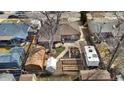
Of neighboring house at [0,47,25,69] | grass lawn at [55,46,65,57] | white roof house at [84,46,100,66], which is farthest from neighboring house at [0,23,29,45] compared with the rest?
white roof house at [84,46,100,66]

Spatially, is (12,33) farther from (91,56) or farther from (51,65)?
(91,56)

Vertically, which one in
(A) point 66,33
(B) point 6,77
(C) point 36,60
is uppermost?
(A) point 66,33

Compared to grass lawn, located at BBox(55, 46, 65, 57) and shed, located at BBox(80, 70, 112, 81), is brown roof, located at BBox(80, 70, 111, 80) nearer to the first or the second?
shed, located at BBox(80, 70, 112, 81)

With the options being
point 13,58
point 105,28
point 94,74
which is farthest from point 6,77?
point 105,28

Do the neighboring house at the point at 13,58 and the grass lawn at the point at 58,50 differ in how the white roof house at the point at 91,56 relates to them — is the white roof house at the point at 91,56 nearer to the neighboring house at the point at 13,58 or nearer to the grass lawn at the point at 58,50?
the grass lawn at the point at 58,50

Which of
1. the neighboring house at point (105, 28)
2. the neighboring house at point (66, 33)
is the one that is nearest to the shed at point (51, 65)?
the neighboring house at point (66, 33)

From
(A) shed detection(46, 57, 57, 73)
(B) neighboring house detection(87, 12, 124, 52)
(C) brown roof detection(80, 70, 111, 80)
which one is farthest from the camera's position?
(B) neighboring house detection(87, 12, 124, 52)
